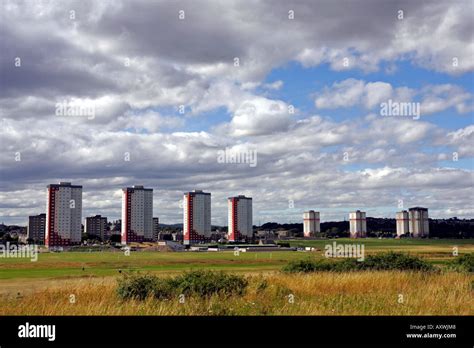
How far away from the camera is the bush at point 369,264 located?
28.9m

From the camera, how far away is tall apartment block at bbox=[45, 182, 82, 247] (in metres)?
175

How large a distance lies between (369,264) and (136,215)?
172582mm

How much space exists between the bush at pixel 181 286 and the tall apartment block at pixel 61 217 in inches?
6397

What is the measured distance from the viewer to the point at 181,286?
19.0 meters

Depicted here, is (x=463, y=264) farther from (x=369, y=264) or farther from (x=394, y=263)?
(x=369, y=264)

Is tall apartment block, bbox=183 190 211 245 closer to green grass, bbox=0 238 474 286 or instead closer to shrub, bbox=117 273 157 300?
green grass, bbox=0 238 474 286

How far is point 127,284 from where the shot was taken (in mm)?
19094

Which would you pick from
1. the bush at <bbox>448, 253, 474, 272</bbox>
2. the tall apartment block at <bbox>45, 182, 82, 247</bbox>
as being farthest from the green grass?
the tall apartment block at <bbox>45, 182, 82, 247</bbox>

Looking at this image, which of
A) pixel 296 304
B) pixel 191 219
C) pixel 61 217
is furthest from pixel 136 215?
pixel 296 304

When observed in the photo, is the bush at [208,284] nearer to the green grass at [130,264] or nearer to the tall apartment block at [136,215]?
the green grass at [130,264]

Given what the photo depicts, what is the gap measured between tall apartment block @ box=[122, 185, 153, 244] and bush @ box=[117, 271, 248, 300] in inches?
6913
